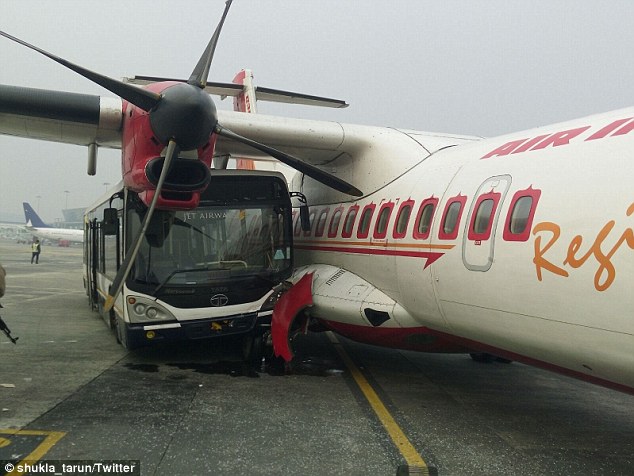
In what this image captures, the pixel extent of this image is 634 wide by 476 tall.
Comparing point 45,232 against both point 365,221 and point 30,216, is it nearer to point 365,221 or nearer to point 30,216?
point 30,216

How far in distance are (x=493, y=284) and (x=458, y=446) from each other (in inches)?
60.7

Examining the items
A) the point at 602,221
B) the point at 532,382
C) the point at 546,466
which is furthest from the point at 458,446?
the point at 532,382

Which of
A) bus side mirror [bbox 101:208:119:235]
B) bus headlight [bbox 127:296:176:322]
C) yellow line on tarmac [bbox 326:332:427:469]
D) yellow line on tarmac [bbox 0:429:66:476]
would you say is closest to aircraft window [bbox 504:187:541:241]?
yellow line on tarmac [bbox 326:332:427:469]

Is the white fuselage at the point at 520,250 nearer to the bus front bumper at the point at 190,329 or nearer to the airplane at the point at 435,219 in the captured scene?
the airplane at the point at 435,219

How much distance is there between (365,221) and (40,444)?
193 inches

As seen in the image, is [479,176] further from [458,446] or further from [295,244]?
[295,244]

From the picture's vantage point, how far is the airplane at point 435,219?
13.4 feet

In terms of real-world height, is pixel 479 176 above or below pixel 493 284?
above

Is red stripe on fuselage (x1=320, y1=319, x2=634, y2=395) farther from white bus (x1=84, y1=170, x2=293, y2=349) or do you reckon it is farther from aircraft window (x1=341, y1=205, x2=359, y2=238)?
aircraft window (x1=341, y1=205, x2=359, y2=238)

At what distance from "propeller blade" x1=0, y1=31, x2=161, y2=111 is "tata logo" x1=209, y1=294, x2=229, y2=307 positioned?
8.96 ft

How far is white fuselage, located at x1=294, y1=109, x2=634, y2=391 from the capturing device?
156 inches

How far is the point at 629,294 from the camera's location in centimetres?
373

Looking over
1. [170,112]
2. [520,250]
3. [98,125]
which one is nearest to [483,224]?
[520,250]

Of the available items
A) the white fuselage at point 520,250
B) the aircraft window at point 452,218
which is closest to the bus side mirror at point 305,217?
the white fuselage at point 520,250
